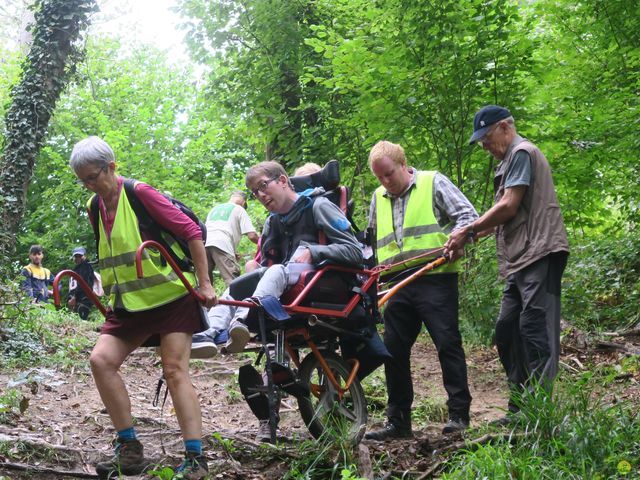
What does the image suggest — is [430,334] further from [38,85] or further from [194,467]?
[38,85]

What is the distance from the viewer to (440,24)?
8258 mm

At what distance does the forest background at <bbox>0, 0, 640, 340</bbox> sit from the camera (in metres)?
8.41

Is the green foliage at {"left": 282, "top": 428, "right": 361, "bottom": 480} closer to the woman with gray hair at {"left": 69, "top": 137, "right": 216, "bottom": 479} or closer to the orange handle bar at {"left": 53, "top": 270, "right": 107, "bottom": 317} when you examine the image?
the woman with gray hair at {"left": 69, "top": 137, "right": 216, "bottom": 479}

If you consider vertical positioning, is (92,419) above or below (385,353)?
below

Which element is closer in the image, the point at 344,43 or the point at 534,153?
the point at 534,153

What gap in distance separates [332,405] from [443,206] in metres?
1.65

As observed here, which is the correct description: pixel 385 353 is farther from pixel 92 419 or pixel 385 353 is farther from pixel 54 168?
pixel 54 168

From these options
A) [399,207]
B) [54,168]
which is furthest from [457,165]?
[54,168]

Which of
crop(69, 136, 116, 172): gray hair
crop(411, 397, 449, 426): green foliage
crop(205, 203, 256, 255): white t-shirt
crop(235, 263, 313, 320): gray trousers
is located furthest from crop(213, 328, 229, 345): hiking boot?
crop(205, 203, 256, 255): white t-shirt

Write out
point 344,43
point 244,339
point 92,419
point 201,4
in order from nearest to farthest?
point 244,339
point 92,419
point 344,43
point 201,4

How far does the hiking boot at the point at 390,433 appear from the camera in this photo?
5.16 meters

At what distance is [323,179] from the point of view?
5203 mm

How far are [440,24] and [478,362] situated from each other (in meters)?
3.85

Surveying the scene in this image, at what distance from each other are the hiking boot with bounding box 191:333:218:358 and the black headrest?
1.40 meters
